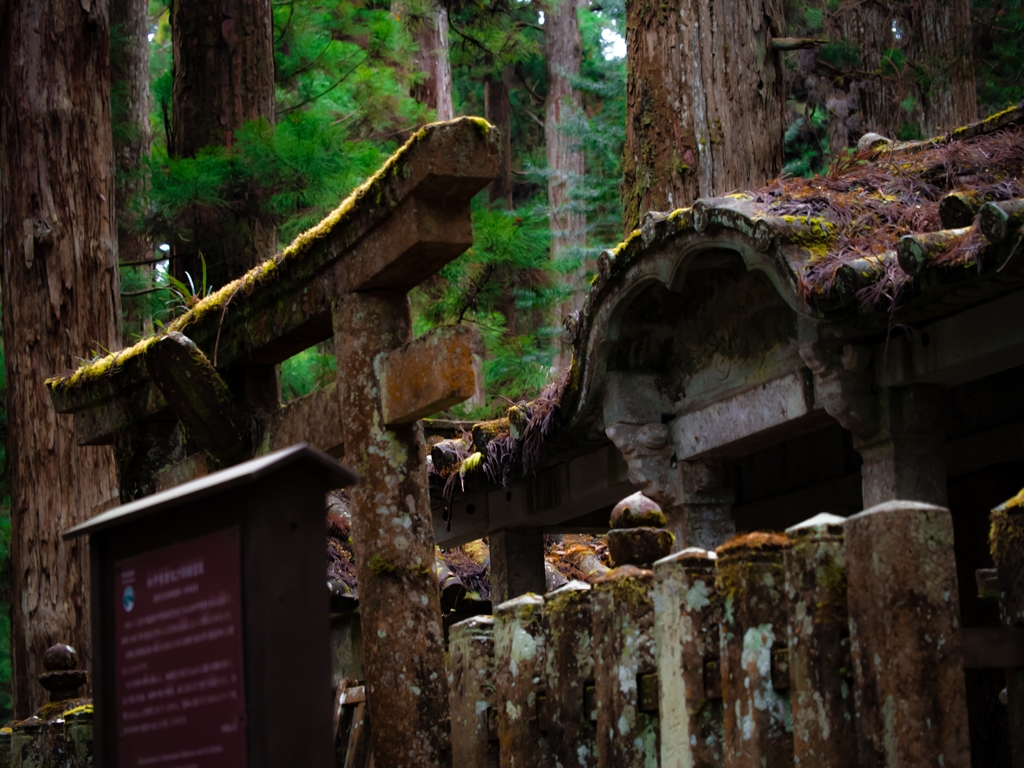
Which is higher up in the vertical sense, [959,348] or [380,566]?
[959,348]

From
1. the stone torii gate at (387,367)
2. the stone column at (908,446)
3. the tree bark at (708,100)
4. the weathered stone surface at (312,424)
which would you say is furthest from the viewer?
the tree bark at (708,100)

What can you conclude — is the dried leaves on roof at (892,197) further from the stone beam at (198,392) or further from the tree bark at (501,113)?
the tree bark at (501,113)

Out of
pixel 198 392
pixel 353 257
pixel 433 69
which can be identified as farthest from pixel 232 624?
pixel 433 69

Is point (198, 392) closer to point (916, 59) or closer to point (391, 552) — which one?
point (391, 552)

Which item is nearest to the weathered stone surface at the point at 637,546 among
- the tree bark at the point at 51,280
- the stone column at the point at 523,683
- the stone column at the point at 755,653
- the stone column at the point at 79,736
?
the stone column at the point at 523,683

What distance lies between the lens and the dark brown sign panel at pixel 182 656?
318 centimetres

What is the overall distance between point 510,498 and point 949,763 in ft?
23.0

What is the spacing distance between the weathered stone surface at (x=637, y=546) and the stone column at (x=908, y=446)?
104 inches

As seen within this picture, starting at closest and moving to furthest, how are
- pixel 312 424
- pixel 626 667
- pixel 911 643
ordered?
pixel 911 643, pixel 626 667, pixel 312 424

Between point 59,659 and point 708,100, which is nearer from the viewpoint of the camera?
point 59,659

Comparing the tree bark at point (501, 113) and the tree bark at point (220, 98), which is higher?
the tree bark at point (501, 113)

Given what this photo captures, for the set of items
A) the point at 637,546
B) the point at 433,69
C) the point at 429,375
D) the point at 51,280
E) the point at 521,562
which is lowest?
the point at 637,546

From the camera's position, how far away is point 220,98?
11719 millimetres

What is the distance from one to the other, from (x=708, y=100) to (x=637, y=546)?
6.72m
